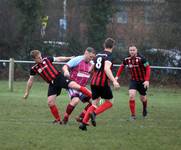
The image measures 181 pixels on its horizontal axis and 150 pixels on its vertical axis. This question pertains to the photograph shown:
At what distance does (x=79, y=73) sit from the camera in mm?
13969

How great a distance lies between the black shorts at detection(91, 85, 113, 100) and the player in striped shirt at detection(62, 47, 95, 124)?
2.18 feet

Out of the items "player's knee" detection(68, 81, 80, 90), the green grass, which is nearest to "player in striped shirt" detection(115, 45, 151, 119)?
the green grass

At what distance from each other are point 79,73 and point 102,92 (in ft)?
4.09

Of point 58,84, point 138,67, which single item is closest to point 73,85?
point 58,84

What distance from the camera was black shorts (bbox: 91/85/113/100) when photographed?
12.9m

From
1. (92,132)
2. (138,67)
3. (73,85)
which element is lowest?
(92,132)

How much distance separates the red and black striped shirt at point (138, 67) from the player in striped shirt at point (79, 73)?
1783 millimetres

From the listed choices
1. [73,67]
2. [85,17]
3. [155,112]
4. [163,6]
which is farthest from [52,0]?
[73,67]

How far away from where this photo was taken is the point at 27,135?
11.1m

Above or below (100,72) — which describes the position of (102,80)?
below

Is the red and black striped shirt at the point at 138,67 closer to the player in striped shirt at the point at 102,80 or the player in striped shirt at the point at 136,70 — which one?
the player in striped shirt at the point at 136,70

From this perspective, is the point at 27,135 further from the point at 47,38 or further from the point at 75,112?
the point at 47,38

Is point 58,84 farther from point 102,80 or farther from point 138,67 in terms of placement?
point 138,67

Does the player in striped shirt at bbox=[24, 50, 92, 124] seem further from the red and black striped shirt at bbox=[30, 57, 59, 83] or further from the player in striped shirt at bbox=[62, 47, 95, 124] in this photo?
the player in striped shirt at bbox=[62, 47, 95, 124]
